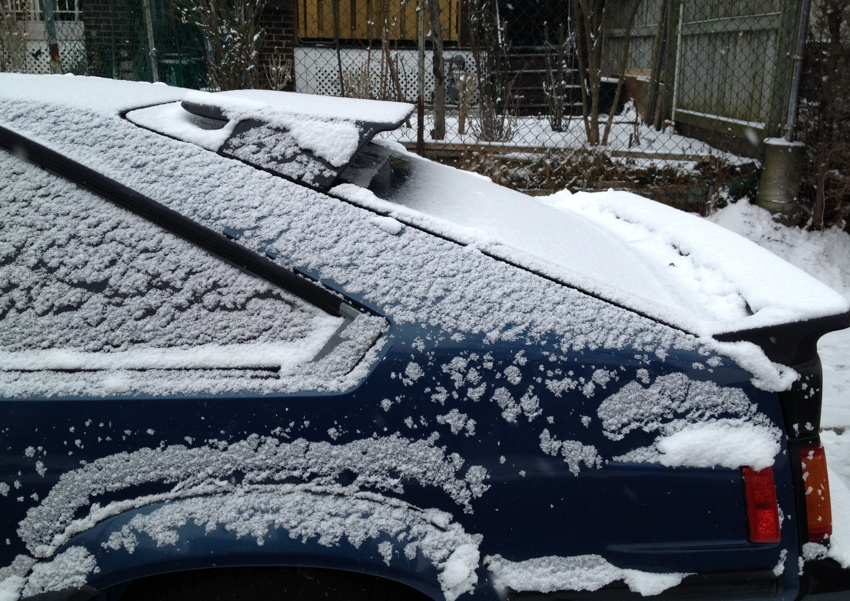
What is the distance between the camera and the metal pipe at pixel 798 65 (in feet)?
18.9

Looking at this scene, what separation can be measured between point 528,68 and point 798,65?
486 cm

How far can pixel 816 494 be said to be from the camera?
1.57 m

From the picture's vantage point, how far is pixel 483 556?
58.4 inches

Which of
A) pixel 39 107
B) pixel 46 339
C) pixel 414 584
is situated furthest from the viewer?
pixel 39 107

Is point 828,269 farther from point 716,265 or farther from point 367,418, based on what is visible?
point 367,418

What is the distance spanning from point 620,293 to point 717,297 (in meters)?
0.42

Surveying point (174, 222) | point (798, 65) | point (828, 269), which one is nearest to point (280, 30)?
point (798, 65)

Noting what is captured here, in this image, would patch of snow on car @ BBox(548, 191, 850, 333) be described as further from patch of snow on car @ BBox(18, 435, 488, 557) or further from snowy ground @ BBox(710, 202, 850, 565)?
snowy ground @ BBox(710, 202, 850, 565)

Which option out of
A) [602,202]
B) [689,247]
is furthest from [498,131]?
[689,247]

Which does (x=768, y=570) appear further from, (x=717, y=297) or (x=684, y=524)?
(x=717, y=297)

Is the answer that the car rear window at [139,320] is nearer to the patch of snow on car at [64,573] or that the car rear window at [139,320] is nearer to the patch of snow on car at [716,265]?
the patch of snow on car at [64,573]

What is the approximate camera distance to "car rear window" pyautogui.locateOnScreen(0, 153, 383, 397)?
152 cm

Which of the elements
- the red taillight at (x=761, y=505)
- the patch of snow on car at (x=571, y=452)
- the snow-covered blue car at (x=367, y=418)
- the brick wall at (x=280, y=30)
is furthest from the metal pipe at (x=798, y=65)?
the brick wall at (x=280, y=30)

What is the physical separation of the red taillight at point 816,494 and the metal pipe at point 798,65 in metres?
5.14
